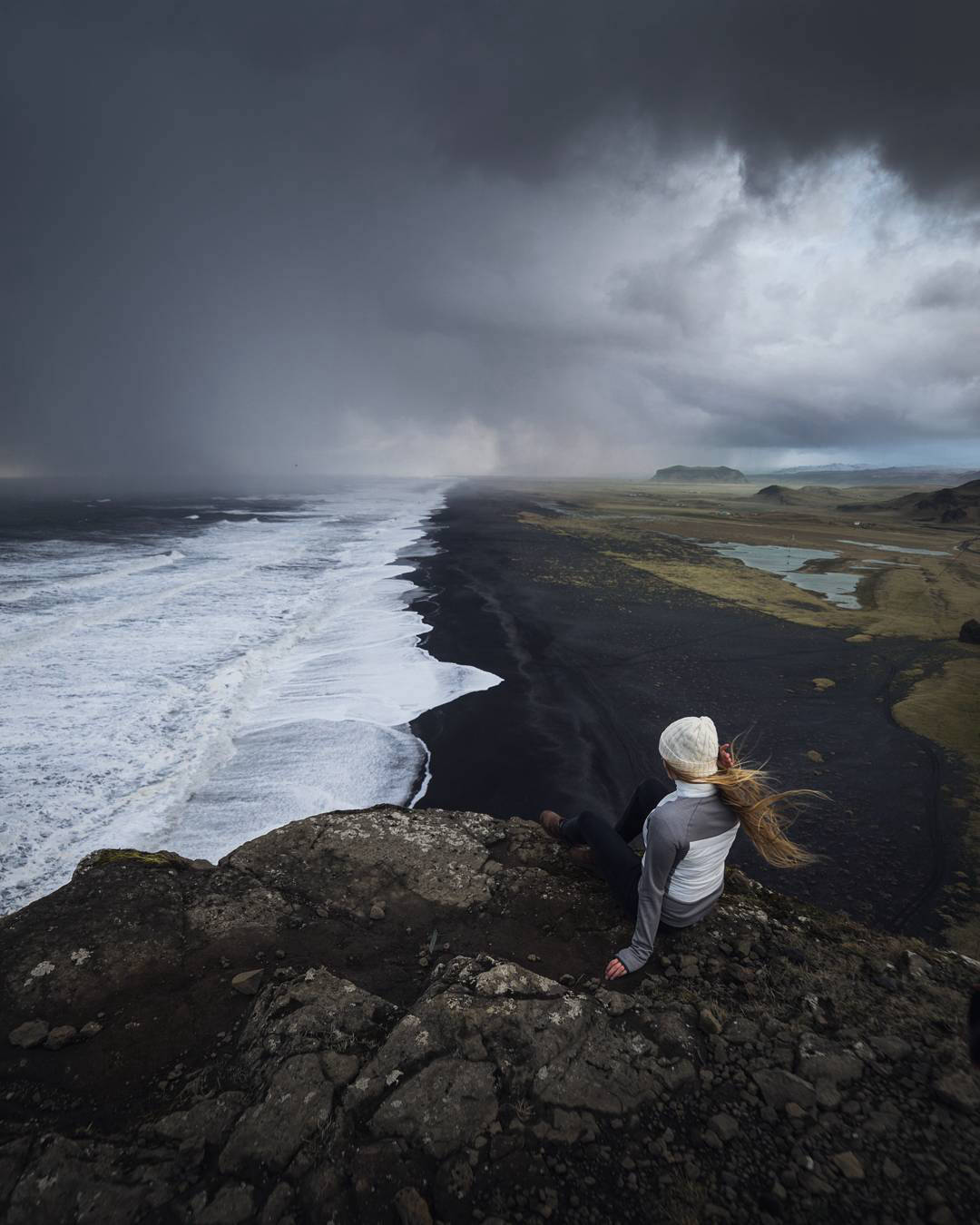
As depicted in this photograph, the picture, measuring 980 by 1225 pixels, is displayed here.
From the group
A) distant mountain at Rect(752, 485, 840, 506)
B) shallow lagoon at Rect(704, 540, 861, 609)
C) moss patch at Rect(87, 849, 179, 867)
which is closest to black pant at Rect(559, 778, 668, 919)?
moss patch at Rect(87, 849, 179, 867)

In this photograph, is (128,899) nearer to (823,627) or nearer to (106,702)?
(106,702)

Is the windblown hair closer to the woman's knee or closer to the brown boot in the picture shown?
the woman's knee

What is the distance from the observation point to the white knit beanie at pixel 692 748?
10.9ft

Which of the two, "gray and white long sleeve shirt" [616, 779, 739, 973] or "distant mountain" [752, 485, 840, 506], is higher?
"distant mountain" [752, 485, 840, 506]

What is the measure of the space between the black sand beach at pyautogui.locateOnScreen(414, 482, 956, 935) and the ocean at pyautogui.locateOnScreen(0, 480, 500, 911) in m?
1.22

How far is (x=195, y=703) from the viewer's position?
36.7 ft

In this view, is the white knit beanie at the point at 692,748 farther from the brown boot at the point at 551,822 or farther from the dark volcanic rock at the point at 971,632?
the dark volcanic rock at the point at 971,632

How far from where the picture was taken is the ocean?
753 cm

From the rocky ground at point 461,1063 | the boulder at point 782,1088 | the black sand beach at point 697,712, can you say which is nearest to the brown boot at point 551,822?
the rocky ground at point 461,1063

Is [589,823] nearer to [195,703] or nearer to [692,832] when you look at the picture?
[692,832]

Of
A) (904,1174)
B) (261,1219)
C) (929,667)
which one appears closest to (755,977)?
(904,1174)

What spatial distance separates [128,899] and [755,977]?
4.43 meters

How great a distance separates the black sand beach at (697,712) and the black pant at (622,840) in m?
3.51

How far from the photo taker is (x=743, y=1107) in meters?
2.66
